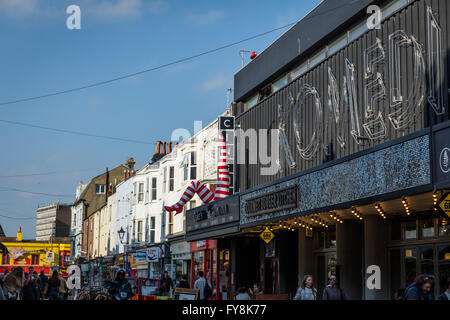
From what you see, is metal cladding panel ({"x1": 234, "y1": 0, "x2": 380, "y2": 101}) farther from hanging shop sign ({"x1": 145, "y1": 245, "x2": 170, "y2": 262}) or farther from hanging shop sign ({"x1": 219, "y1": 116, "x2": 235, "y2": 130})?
hanging shop sign ({"x1": 145, "y1": 245, "x2": 170, "y2": 262})

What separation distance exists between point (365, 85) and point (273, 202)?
4.90 metres

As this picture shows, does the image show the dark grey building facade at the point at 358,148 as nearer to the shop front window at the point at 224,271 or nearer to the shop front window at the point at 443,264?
the shop front window at the point at 443,264

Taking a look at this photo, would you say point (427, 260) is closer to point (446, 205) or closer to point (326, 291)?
point (326, 291)

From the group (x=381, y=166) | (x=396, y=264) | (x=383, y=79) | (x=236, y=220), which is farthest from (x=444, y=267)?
(x=236, y=220)

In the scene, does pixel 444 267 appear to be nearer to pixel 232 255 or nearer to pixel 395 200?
pixel 395 200

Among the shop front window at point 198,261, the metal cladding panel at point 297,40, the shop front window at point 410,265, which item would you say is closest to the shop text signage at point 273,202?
the shop front window at point 410,265

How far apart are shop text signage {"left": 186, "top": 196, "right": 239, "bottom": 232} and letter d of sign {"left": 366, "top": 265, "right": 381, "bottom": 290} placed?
22.9 ft

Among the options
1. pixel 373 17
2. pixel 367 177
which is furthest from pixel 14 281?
pixel 373 17

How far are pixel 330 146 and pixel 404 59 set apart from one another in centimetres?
481

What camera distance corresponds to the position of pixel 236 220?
25766 millimetres

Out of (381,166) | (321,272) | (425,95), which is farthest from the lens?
(321,272)

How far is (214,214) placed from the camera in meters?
28.6

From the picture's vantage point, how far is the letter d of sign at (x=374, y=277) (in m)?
19.8
